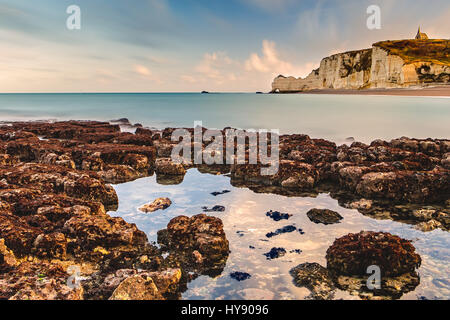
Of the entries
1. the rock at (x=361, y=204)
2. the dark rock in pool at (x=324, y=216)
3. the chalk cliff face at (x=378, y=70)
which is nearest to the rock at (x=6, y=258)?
the dark rock in pool at (x=324, y=216)

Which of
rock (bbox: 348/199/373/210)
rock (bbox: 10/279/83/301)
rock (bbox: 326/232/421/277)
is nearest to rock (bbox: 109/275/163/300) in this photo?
rock (bbox: 10/279/83/301)

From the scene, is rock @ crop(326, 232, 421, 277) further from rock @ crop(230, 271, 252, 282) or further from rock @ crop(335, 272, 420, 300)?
rock @ crop(230, 271, 252, 282)

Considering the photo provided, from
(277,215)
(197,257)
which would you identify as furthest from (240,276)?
(277,215)

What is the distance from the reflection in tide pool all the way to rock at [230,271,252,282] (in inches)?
2.9

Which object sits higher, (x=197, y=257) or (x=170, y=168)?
(x=170, y=168)

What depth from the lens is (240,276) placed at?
541 cm

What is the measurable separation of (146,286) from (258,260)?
2.43 metres

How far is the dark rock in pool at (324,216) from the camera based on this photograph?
7.70m

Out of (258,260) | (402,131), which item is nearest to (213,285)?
(258,260)

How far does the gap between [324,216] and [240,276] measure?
3526mm

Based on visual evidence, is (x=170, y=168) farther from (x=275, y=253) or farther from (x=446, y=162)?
(x=446, y=162)

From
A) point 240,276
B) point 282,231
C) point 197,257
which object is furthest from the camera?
point 282,231

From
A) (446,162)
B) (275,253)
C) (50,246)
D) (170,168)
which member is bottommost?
(275,253)
